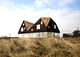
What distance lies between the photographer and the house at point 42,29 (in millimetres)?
29250

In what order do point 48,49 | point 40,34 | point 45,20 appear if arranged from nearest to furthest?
point 48,49 → point 40,34 → point 45,20

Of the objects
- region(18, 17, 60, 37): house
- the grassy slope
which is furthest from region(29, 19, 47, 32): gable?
the grassy slope

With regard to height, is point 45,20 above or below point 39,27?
above

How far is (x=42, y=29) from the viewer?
1172 inches

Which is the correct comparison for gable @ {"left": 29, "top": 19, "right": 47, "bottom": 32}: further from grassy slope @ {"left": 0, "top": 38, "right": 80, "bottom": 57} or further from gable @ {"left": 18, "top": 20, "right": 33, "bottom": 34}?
grassy slope @ {"left": 0, "top": 38, "right": 80, "bottom": 57}

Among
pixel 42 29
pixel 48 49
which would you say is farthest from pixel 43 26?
pixel 48 49

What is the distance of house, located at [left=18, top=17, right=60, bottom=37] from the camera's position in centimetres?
2925

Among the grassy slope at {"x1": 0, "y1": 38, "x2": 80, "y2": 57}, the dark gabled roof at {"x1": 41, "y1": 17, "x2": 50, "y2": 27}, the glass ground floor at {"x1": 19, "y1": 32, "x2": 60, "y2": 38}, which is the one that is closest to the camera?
the grassy slope at {"x1": 0, "y1": 38, "x2": 80, "y2": 57}

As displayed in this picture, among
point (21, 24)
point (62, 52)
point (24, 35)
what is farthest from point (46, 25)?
point (62, 52)

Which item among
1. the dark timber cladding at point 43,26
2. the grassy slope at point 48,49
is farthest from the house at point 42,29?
the grassy slope at point 48,49

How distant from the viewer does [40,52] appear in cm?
560

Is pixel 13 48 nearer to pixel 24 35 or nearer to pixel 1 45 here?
pixel 1 45

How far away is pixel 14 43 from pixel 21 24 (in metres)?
30.5

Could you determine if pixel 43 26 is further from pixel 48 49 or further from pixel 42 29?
pixel 48 49
